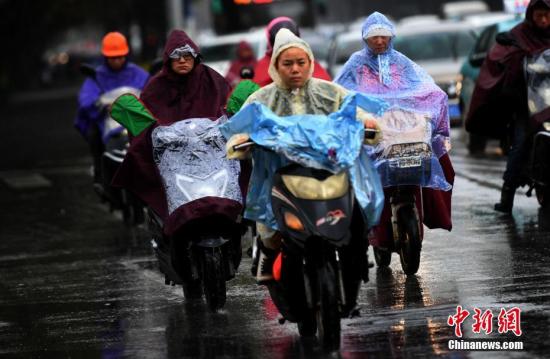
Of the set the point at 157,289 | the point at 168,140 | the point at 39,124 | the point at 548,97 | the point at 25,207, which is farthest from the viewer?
the point at 39,124

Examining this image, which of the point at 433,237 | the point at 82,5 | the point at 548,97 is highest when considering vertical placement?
the point at 548,97

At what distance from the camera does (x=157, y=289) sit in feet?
37.6

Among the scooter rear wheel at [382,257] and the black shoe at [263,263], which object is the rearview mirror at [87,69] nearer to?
the scooter rear wheel at [382,257]

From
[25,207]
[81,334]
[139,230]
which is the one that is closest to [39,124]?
[25,207]

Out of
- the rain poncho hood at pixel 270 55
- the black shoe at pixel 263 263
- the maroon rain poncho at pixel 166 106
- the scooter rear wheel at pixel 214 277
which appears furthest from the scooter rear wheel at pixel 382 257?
the black shoe at pixel 263 263

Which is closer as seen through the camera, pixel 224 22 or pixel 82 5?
pixel 224 22

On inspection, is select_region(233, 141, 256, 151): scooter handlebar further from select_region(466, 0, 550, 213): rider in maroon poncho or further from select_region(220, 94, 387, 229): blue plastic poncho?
select_region(466, 0, 550, 213): rider in maroon poncho

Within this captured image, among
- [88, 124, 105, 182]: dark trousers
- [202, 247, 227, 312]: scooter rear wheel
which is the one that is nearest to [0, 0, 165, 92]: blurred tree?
[88, 124, 105, 182]: dark trousers

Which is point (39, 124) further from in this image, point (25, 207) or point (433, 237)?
point (433, 237)

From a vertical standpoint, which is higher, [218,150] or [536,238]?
[218,150]

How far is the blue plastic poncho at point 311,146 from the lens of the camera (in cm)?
851

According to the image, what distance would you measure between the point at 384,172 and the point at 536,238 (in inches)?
82.6

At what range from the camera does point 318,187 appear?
8430 millimetres

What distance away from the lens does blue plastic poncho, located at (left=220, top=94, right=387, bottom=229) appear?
27.9 ft
